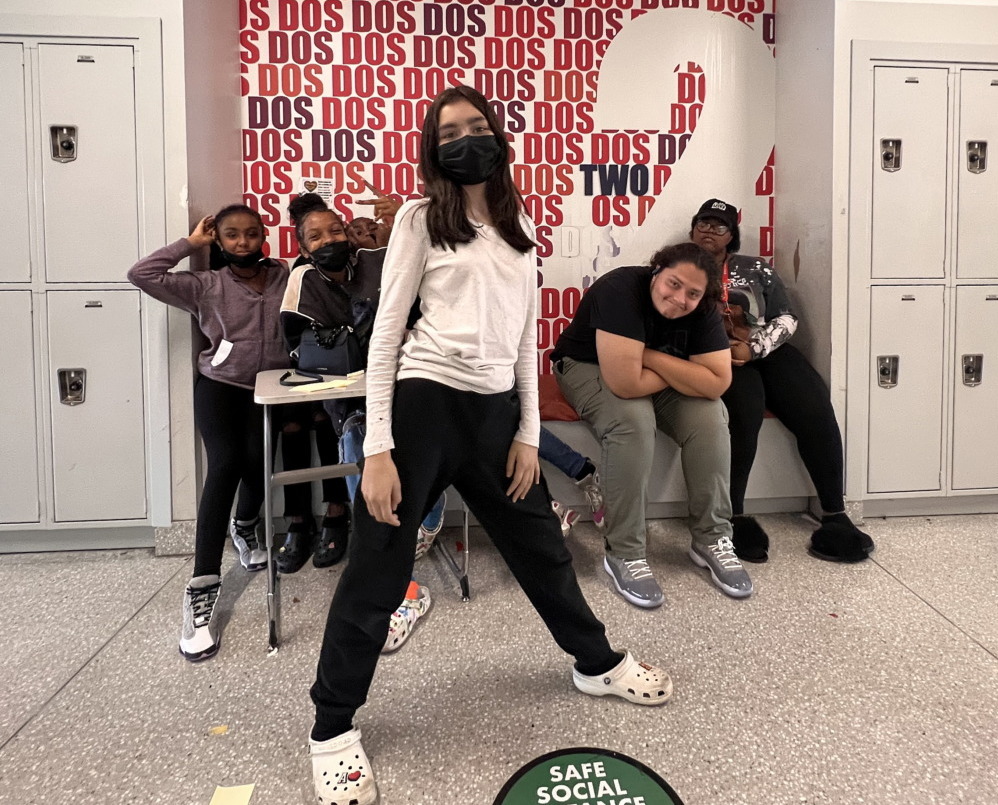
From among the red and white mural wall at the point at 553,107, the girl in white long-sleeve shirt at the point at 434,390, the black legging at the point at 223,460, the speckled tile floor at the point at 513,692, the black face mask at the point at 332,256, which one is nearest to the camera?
the girl in white long-sleeve shirt at the point at 434,390

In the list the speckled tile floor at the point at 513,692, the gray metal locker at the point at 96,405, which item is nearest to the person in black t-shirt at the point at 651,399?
the speckled tile floor at the point at 513,692

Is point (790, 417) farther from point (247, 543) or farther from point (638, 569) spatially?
point (247, 543)

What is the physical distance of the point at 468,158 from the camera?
118 cm

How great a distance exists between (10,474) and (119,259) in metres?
0.90

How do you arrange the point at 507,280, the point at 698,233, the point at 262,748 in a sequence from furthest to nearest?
1. the point at 698,233
2. the point at 262,748
3. the point at 507,280

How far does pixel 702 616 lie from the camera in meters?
1.88

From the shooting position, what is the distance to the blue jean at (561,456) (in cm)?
233

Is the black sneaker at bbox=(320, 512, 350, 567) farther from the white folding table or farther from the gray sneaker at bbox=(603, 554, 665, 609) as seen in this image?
the gray sneaker at bbox=(603, 554, 665, 609)

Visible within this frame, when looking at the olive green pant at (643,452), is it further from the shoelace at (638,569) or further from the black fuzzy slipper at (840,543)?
the black fuzzy slipper at (840,543)

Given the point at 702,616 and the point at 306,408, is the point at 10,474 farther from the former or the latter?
the point at 702,616

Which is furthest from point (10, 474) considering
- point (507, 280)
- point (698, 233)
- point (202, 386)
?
point (698, 233)

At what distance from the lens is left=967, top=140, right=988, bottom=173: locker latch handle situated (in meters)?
2.61

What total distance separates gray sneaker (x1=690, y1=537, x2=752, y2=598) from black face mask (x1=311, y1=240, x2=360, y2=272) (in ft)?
5.20

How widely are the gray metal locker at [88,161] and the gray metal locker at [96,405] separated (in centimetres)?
13
